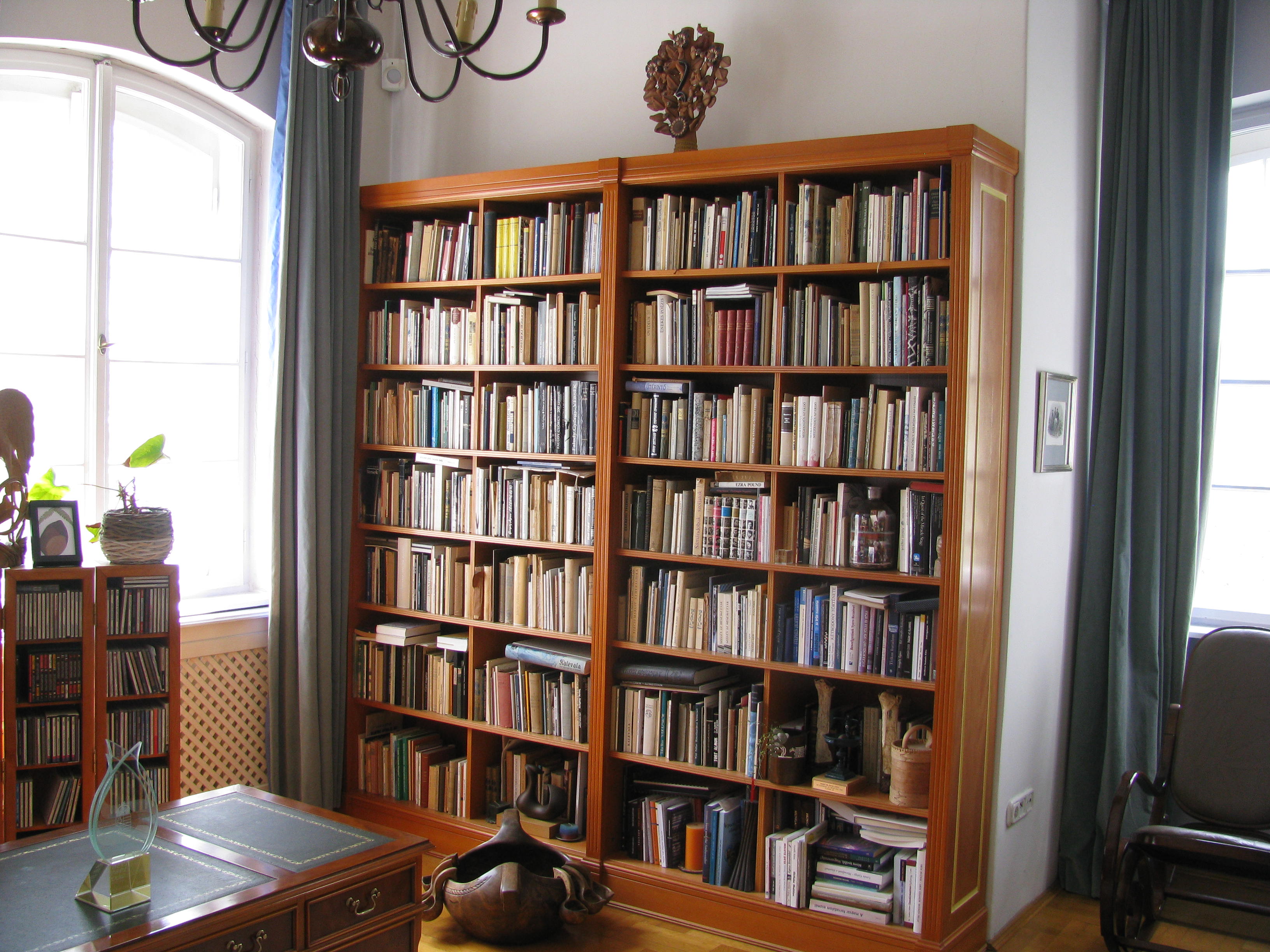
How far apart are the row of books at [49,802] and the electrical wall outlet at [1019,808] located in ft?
9.31

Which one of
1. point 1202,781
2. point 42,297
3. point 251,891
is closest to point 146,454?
point 42,297

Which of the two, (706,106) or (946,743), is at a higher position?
(706,106)

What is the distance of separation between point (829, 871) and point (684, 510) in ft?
3.90

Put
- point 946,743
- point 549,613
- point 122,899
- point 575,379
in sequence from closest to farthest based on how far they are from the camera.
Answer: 1. point 122,899
2. point 946,743
3. point 549,613
4. point 575,379

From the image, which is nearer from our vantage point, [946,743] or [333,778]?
[946,743]

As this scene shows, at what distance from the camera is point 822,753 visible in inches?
128

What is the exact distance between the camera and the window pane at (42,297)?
3.54 meters

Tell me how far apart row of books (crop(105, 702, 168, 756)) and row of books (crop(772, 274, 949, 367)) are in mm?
2255

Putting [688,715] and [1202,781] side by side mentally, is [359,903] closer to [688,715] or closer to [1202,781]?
[688,715]

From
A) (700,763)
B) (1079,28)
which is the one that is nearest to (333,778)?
(700,763)

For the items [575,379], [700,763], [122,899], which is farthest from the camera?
[575,379]

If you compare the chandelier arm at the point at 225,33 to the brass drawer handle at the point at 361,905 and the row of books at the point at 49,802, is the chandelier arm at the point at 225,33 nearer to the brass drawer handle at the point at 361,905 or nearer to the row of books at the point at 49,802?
the brass drawer handle at the point at 361,905

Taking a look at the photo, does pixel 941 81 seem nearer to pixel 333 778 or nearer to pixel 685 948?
pixel 685 948

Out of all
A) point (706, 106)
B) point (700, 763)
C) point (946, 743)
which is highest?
point (706, 106)
